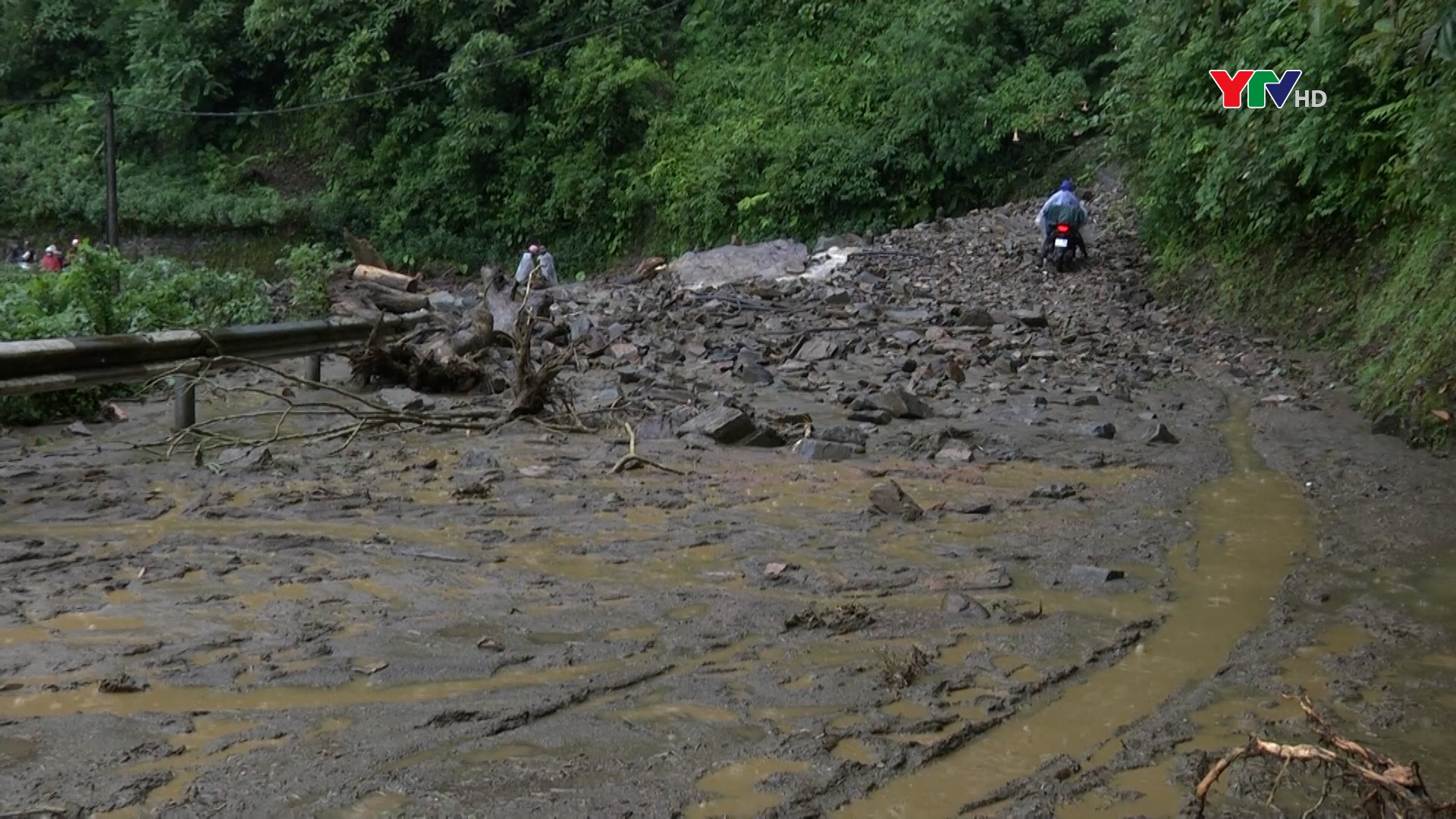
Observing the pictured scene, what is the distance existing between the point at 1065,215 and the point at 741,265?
5283 mm

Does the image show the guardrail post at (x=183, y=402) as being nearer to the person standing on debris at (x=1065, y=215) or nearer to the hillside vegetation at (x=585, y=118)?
the hillside vegetation at (x=585, y=118)

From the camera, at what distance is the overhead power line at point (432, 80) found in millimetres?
30984

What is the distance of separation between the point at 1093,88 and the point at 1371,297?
1690 centimetres

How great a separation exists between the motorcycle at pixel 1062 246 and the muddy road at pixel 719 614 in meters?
9.10

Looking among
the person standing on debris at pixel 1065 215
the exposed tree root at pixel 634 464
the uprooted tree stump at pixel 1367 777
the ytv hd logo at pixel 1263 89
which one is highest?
the ytv hd logo at pixel 1263 89

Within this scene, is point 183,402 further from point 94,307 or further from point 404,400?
point 94,307

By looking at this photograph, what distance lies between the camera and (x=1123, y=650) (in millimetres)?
3939

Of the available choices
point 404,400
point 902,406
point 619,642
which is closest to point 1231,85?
point 902,406

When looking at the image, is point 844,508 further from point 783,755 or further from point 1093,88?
point 1093,88

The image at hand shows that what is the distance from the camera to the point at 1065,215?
1767cm

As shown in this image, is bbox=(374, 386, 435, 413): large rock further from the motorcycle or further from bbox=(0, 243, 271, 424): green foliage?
the motorcycle

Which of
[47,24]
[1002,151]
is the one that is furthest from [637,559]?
[47,24]

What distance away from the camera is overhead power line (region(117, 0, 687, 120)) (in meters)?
31.0

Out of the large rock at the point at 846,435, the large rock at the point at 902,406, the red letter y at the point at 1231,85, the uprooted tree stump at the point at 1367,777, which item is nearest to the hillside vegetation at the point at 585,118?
the red letter y at the point at 1231,85
